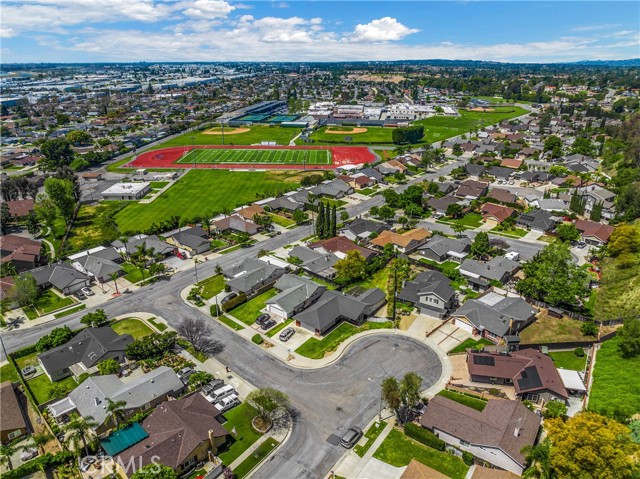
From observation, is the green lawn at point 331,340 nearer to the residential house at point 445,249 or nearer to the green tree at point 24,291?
the residential house at point 445,249

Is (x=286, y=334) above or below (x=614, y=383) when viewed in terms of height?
below

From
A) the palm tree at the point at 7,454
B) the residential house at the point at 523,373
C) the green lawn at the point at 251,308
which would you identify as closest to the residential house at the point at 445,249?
the residential house at the point at 523,373

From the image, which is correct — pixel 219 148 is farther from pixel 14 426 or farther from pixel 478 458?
pixel 478 458

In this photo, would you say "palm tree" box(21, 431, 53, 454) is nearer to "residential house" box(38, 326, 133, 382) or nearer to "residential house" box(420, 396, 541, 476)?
"residential house" box(38, 326, 133, 382)

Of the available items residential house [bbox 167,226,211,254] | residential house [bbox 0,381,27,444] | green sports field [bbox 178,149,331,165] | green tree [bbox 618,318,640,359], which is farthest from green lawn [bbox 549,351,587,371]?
green sports field [bbox 178,149,331,165]

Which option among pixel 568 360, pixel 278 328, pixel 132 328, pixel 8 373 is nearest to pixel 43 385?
pixel 8 373

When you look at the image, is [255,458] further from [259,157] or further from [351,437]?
[259,157]

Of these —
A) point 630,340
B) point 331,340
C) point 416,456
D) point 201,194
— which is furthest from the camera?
point 201,194
